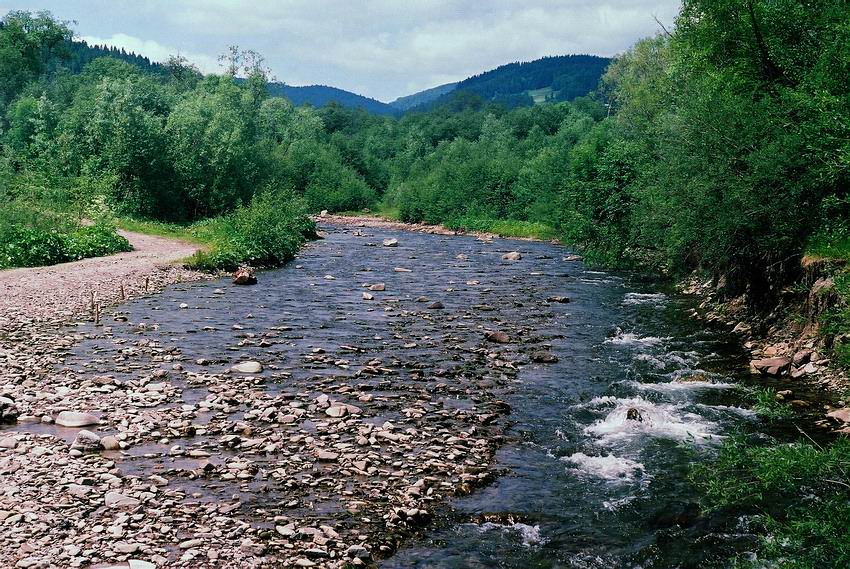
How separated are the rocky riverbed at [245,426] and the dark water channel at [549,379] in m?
0.22

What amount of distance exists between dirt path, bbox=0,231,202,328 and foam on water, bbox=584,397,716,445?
17593mm

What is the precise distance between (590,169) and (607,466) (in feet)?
110

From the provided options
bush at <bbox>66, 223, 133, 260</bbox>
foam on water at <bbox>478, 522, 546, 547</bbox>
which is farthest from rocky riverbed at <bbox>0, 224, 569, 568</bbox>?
bush at <bbox>66, 223, 133, 260</bbox>

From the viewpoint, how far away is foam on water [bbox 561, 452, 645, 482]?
41.2ft

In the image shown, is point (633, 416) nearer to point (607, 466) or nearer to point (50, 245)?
point (607, 466)

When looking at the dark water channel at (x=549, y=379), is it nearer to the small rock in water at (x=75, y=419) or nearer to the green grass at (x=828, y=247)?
the small rock in water at (x=75, y=419)

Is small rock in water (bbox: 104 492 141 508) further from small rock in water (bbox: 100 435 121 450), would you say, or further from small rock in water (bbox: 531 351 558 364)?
small rock in water (bbox: 531 351 558 364)

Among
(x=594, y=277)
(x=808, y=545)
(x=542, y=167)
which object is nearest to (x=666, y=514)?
(x=808, y=545)

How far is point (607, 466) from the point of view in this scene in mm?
12938

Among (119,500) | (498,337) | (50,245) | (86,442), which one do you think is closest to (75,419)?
(86,442)

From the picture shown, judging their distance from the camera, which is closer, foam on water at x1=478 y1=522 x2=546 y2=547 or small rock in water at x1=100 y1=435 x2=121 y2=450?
foam on water at x1=478 y1=522 x2=546 y2=547

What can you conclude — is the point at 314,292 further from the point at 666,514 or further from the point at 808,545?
the point at 808,545

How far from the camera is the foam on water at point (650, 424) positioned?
14477 mm

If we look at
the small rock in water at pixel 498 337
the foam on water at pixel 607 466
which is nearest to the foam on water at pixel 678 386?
the foam on water at pixel 607 466
